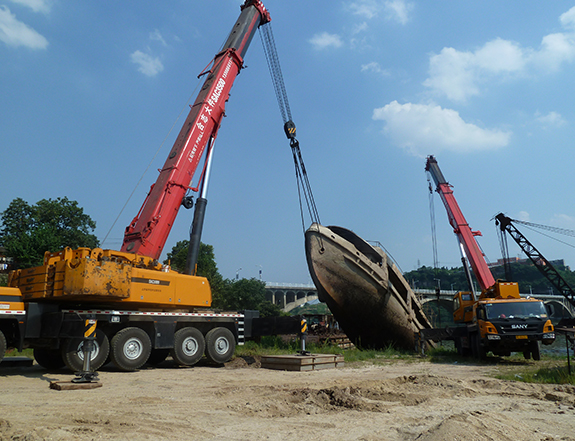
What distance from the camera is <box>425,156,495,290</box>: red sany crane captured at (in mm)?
22359

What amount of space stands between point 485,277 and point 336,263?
36.0ft

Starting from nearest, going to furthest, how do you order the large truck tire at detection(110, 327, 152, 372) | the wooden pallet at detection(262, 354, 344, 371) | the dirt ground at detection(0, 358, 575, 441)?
the dirt ground at detection(0, 358, 575, 441) → the large truck tire at detection(110, 327, 152, 372) → the wooden pallet at detection(262, 354, 344, 371)

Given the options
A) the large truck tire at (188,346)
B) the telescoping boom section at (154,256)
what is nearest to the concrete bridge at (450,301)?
the large truck tire at (188,346)

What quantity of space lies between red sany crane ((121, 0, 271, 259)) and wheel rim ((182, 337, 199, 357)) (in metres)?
2.49

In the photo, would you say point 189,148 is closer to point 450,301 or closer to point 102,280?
point 102,280

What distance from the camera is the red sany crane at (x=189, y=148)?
11.3 metres

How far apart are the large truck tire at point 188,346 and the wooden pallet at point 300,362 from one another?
1876 millimetres

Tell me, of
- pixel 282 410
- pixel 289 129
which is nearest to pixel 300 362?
pixel 282 410

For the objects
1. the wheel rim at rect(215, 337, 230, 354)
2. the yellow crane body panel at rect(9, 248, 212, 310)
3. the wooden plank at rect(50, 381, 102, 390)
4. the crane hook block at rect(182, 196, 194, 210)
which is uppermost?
the crane hook block at rect(182, 196, 194, 210)

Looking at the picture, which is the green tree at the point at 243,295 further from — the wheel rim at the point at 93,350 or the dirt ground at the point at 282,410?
the dirt ground at the point at 282,410

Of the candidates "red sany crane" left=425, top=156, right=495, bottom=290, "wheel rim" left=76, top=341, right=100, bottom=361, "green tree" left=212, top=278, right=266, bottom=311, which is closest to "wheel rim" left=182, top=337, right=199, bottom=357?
"wheel rim" left=76, top=341, right=100, bottom=361

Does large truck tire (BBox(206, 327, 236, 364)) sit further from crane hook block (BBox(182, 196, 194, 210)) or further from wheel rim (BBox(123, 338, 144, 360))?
crane hook block (BBox(182, 196, 194, 210))

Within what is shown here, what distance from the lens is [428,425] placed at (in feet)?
16.8

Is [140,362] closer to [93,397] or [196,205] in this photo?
[93,397]
